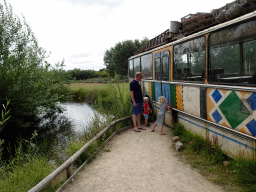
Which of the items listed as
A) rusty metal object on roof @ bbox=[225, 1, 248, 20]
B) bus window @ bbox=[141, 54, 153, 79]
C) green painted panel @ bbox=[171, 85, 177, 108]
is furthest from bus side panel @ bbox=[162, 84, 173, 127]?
rusty metal object on roof @ bbox=[225, 1, 248, 20]

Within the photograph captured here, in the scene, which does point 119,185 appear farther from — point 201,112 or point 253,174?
point 201,112

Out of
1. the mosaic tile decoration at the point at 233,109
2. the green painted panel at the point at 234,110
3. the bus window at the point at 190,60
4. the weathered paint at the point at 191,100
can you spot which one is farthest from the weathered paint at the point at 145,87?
the green painted panel at the point at 234,110

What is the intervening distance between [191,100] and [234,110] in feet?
5.34

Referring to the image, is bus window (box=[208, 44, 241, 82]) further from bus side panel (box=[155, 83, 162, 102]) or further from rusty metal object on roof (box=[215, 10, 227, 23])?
bus side panel (box=[155, 83, 162, 102])

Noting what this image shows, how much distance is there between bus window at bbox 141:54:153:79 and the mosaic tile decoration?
13.7 ft

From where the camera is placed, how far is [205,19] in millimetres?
4789

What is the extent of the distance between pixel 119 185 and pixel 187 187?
4.09 ft

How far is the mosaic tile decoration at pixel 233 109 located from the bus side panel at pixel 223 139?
0.69ft

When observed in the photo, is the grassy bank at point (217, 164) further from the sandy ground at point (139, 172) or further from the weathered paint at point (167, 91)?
the weathered paint at point (167, 91)

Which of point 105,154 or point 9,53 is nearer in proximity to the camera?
point 105,154

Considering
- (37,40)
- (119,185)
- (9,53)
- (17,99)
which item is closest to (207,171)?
(119,185)

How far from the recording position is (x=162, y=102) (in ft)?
20.6

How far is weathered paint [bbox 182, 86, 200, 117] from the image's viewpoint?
4949 millimetres

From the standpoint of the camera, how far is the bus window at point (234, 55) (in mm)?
3324
